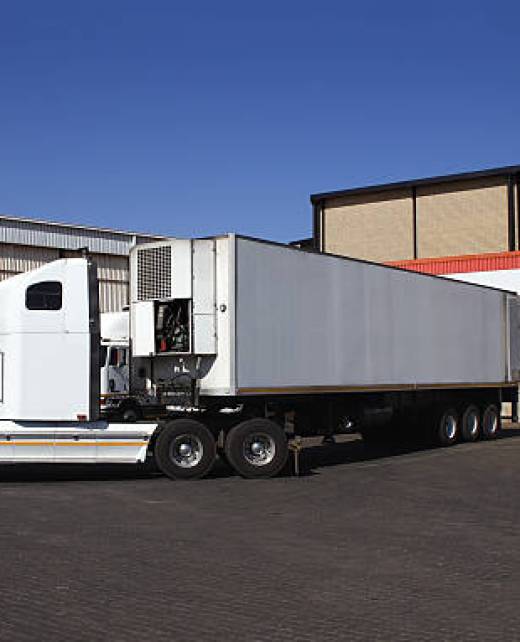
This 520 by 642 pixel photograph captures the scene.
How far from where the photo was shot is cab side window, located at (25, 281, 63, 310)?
1580 centimetres

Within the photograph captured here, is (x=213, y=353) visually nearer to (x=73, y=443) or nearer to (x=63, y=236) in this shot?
(x=73, y=443)

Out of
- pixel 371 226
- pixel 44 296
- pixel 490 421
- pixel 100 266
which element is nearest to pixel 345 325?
pixel 44 296

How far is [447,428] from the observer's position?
23.5 metres

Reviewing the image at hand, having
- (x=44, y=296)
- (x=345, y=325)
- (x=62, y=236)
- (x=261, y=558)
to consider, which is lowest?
(x=261, y=558)

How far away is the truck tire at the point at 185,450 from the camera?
16.2 meters

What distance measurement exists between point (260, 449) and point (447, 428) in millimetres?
8083

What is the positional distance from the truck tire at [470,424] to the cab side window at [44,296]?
40.7ft

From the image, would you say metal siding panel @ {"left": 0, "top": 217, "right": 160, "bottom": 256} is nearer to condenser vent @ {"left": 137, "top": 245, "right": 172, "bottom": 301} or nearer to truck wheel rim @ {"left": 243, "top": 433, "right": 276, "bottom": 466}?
condenser vent @ {"left": 137, "top": 245, "right": 172, "bottom": 301}

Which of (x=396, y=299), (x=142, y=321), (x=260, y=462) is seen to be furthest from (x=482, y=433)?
(x=142, y=321)

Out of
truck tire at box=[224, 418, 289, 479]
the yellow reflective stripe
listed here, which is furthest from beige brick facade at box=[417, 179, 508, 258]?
the yellow reflective stripe

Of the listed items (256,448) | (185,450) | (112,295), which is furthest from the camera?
(112,295)

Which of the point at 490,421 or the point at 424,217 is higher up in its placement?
the point at 424,217

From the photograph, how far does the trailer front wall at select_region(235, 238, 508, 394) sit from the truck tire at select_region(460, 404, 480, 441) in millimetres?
978

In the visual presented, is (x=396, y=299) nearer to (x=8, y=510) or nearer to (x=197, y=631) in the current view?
(x=8, y=510)
